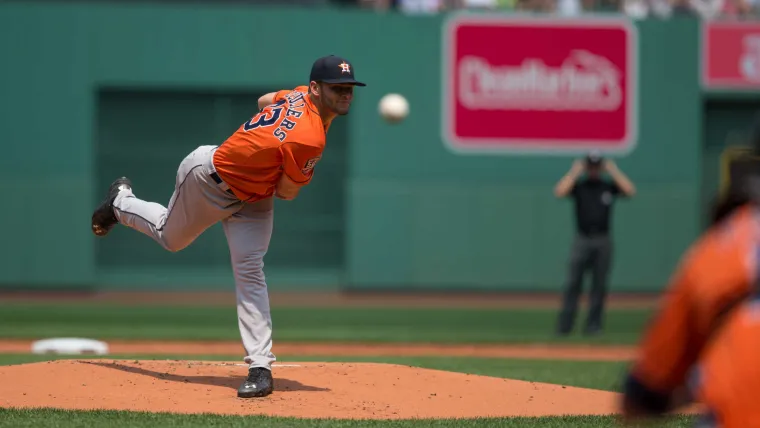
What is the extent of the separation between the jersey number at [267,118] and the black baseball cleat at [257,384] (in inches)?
52.4

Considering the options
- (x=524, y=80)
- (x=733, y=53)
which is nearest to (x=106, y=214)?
(x=524, y=80)

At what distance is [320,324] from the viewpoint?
13805 millimetres

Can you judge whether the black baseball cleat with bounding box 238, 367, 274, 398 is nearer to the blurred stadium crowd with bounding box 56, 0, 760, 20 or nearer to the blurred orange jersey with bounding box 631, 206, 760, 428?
the blurred orange jersey with bounding box 631, 206, 760, 428

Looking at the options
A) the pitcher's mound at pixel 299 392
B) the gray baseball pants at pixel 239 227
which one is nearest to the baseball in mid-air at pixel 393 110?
the pitcher's mound at pixel 299 392

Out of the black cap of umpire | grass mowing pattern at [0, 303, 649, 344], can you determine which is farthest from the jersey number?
the black cap of umpire

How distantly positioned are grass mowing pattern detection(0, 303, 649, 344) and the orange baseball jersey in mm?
6109

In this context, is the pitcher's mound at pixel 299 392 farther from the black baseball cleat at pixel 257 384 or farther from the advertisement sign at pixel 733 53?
the advertisement sign at pixel 733 53

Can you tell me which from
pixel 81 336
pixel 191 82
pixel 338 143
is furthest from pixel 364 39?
pixel 81 336

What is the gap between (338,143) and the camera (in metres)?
18.9

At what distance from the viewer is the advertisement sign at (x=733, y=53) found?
61.5 feet

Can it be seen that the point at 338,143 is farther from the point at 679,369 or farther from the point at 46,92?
the point at 679,369

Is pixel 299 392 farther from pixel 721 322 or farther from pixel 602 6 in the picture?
pixel 602 6

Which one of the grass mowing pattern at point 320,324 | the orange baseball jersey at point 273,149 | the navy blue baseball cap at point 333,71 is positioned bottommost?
the grass mowing pattern at point 320,324

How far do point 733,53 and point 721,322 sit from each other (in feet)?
57.4
